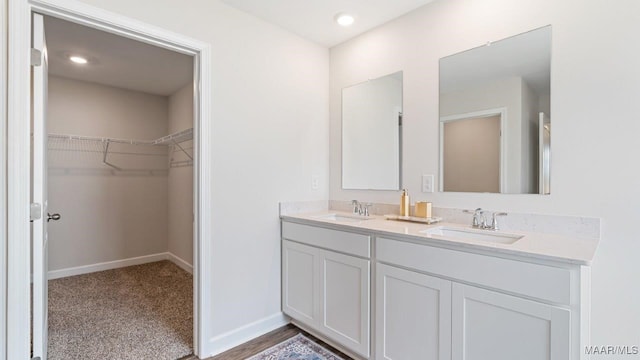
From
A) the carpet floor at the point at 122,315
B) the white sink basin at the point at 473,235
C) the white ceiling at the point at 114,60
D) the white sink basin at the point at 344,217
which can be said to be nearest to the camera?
the white sink basin at the point at 473,235

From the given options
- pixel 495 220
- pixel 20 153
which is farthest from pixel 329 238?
pixel 20 153

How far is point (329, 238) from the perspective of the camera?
2039 mm

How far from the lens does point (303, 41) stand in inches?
102

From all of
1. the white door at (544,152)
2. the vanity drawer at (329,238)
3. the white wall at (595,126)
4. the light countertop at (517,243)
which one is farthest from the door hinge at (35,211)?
the white door at (544,152)

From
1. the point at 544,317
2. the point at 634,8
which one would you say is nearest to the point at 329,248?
the point at 544,317

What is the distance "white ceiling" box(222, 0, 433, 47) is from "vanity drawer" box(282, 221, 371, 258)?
5.13 feet

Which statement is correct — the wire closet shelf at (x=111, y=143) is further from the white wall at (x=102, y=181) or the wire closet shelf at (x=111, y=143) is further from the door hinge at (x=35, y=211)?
the door hinge at (x=35, y=211)

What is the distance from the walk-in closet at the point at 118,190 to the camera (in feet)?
8.28

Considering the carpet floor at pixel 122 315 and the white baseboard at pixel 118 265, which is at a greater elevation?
the white baseboard at pixel 118 265

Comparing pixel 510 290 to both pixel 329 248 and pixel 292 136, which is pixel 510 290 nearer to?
pixel 329 248

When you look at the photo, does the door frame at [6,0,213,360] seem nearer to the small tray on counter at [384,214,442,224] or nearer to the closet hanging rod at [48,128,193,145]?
the closet hanging rod at [48,128,193,145]

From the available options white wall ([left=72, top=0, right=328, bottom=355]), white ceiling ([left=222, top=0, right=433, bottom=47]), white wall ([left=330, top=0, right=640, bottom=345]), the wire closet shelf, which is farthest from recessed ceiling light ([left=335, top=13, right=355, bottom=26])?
the wire closet shelf

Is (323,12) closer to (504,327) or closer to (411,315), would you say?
(411,315)

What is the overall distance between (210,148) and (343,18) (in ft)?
4.51
